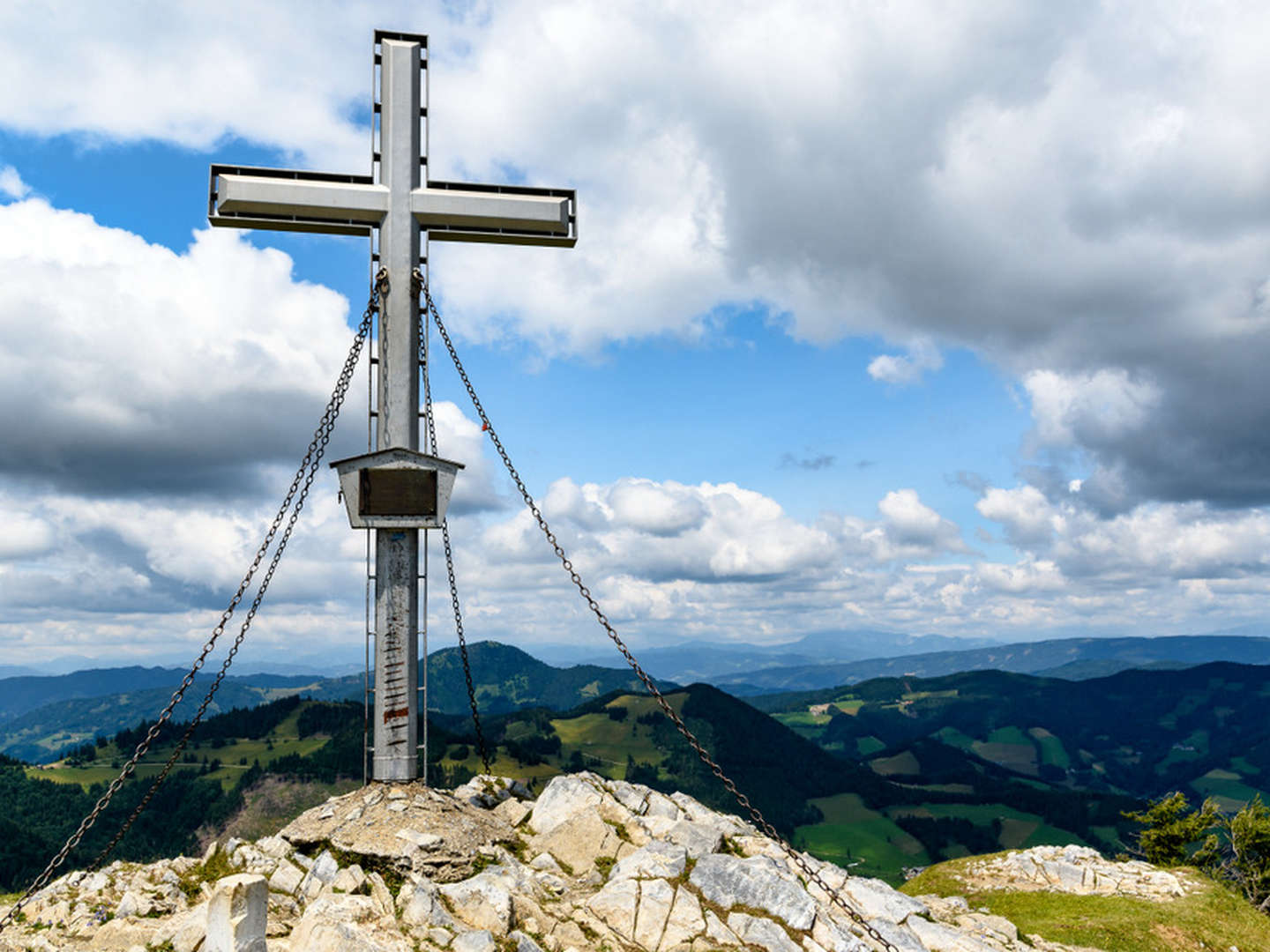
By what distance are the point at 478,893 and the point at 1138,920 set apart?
2531cm

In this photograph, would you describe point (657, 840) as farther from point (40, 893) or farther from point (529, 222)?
point (529, 222)

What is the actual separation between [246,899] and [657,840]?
33.8 feet

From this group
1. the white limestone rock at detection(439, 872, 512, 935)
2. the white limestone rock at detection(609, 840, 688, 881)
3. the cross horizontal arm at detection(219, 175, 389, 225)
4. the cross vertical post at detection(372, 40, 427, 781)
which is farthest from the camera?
the cross horizontal arm at detection(219, 175, 389, 225)

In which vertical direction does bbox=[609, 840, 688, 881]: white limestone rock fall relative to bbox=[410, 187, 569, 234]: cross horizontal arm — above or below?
below

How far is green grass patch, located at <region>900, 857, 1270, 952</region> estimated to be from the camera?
25812 mm

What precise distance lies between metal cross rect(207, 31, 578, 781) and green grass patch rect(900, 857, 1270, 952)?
21.8m

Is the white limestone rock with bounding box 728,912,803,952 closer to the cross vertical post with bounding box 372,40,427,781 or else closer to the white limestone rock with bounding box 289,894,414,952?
the white limestone rock with bounding box 289,894,414,952

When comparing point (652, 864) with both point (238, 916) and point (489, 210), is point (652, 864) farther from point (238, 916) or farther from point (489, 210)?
point (489, 210)

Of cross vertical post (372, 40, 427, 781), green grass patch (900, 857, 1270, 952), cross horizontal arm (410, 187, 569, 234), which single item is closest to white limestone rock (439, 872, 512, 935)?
cross vertical post (372, 40, 427, 781)

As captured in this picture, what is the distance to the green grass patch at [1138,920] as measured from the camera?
84.7 ft

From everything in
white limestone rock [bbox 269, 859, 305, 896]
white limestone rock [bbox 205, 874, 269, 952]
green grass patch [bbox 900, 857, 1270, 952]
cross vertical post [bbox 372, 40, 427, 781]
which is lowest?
green grass patch [bbox 900, 857, 1270, 952]

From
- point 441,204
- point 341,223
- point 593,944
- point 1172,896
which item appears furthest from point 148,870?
point 1172,896

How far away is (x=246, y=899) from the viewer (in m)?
11.6

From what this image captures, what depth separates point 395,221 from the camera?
67.5 feet
